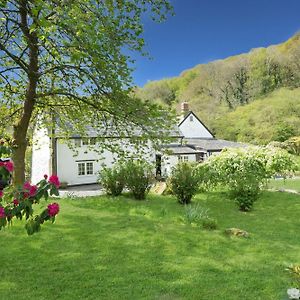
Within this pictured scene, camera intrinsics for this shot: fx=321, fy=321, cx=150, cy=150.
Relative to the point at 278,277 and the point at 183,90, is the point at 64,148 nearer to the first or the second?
the point at 278,277

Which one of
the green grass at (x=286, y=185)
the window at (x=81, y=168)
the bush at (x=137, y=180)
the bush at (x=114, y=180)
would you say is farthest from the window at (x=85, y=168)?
the green grass at (x=286, y=185)

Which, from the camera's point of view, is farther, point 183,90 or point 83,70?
point 183,90

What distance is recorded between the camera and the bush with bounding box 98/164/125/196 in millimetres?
15516

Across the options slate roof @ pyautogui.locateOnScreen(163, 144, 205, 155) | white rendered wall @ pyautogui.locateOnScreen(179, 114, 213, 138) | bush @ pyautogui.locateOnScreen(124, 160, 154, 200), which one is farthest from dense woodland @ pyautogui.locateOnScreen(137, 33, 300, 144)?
bush @ pyautogui.locateOnScreen(124, 160, 154, 200)

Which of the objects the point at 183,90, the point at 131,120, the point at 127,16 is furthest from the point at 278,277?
the point at 183,90

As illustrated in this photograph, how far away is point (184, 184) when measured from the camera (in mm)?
13969

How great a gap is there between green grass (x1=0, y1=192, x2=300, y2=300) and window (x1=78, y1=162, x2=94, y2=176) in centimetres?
1841

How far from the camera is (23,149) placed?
1241 centimetres

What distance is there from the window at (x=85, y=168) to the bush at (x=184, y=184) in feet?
53.8

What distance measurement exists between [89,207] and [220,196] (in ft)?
23.2

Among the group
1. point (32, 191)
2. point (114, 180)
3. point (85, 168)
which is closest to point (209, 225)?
point (32, 191)

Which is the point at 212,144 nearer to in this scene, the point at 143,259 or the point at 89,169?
the point at 89,169

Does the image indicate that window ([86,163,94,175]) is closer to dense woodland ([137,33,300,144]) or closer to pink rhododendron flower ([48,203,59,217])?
dense woodland ([137,33,300,144])

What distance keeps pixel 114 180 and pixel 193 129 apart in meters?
29.7
